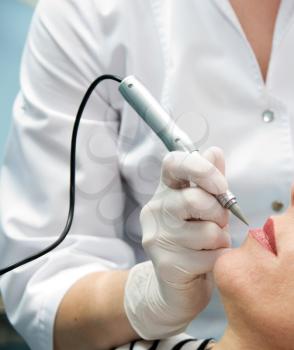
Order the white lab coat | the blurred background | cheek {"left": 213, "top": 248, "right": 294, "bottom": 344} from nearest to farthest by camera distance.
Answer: cheek {"left": 213, "top": 248, "right": 294, "bottom": 344}, the white lab coat, the blurred background

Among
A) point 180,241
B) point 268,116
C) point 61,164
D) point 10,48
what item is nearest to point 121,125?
point 61,164

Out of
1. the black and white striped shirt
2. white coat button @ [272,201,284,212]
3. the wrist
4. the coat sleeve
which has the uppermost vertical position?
the coat sleeve

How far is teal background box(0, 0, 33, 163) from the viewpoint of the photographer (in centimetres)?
205

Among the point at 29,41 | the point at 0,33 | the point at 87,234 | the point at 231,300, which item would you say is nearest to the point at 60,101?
the point at 29,41

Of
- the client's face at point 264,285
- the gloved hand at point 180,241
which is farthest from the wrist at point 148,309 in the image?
the client's face at point 264,285

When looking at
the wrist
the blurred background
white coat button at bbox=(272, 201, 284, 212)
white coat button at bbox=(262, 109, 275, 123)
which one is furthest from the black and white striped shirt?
the blurred background

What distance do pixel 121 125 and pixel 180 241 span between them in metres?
0.43

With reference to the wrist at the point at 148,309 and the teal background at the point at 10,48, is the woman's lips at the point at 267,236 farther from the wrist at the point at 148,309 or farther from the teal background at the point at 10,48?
the teal background at the point at 10,48

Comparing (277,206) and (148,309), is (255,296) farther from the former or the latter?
(277,206)

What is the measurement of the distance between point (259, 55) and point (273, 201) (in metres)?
0.31

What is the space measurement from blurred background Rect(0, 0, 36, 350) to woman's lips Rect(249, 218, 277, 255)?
1177 mm

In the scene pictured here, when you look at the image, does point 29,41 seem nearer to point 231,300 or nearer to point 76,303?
point 76,303

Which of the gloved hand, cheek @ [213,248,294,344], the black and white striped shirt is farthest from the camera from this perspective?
the black and white striped shirt

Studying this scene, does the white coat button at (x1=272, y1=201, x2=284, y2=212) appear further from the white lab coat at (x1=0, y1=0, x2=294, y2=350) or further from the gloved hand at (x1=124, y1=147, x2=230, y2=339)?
the gloved hand at (x1=124, y1=147, x2=230, y2=339)
